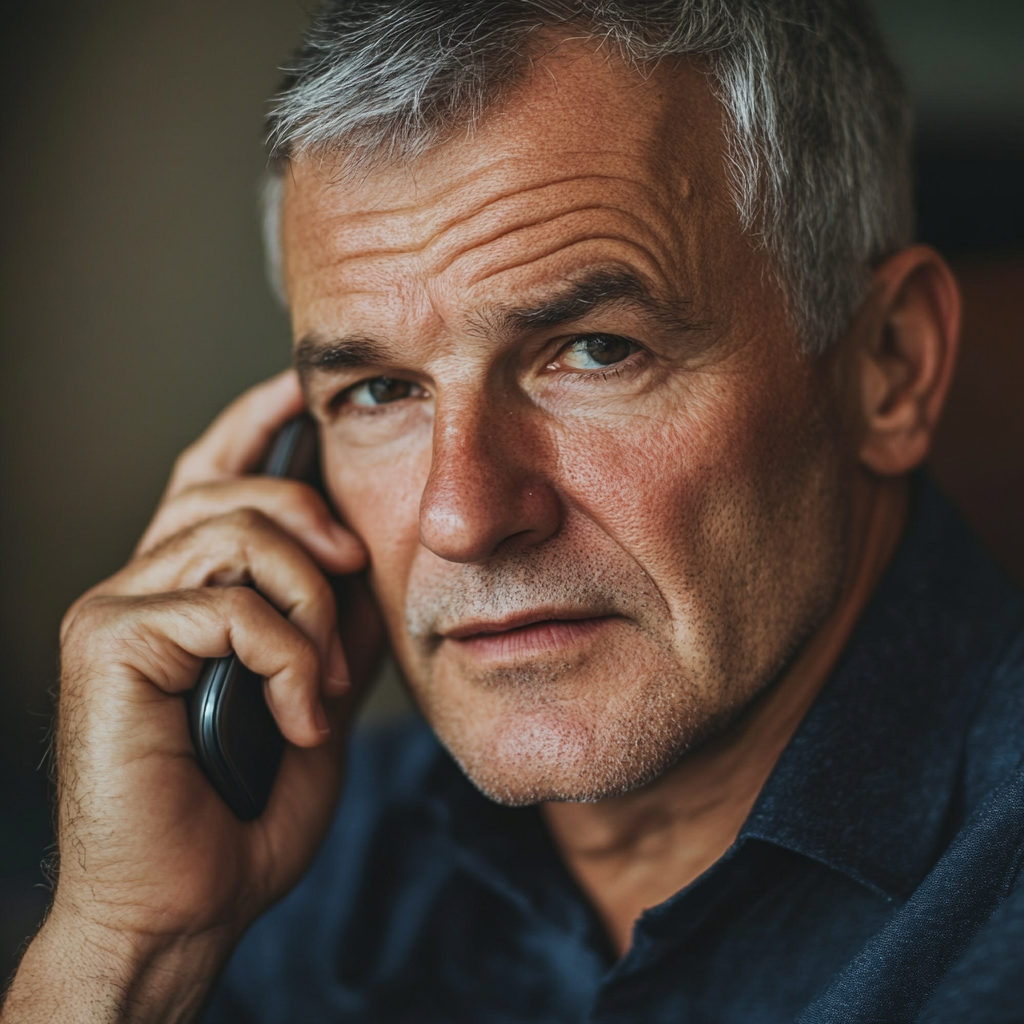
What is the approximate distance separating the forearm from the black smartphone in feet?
0.63

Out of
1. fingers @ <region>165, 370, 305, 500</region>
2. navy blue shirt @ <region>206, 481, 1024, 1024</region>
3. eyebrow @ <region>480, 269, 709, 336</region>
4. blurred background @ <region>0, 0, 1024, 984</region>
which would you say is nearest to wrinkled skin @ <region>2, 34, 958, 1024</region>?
eyebrow @ <region>480, 269, 709, 336</region>

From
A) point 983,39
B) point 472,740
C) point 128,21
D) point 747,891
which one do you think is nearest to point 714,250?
point 472,740

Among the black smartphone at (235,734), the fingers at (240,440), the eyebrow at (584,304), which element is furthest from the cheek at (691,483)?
the fingers at (240,440)

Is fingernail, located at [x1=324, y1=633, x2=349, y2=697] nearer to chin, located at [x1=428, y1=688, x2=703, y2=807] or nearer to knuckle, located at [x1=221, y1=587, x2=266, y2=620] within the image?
knuckle, located at [x1=221, y1=587, x2=266, y2=620]

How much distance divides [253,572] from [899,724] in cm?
89

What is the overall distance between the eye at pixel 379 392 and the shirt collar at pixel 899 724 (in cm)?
69

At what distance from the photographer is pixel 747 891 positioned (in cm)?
132

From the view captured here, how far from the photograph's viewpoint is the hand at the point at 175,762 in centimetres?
127

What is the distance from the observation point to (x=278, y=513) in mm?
1504

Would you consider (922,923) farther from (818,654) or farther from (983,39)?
(983,39)

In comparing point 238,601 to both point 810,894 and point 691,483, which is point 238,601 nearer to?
point 691,483

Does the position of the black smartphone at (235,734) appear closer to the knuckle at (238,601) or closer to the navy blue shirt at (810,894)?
the knuckle at (238,601)

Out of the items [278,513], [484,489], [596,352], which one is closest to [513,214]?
[596,352]

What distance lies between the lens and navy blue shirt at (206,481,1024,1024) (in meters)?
1.06
